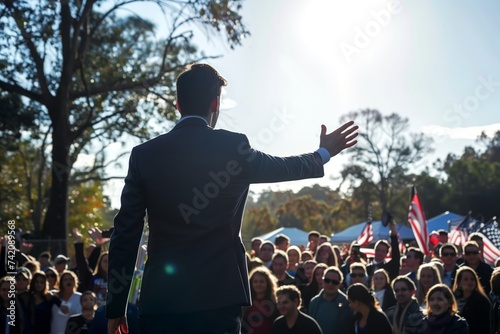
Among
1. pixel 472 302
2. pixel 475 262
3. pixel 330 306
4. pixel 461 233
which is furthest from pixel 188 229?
pixel 461 233

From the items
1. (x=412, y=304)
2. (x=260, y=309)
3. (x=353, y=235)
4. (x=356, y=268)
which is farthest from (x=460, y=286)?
(x=353, y=235)

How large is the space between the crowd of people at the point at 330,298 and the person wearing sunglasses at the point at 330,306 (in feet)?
0.04

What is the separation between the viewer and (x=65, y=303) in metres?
8.92

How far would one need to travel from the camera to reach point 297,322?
7164mm

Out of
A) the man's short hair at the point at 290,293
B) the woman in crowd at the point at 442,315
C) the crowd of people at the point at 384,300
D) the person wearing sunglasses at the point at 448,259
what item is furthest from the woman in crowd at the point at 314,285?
the woman in crowd at the point at 442,315

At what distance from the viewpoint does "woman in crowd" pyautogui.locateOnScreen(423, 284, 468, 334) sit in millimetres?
6383

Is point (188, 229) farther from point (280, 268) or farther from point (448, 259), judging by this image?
point (448, 259)

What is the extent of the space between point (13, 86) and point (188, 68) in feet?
56.5

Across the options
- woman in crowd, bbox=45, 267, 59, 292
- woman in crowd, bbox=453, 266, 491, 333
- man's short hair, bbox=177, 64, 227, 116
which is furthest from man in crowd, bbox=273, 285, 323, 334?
man's short hair, bbox=177, 64, 227, 116

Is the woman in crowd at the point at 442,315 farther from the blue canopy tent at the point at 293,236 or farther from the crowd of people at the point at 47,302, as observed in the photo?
the blue canopy tent at the point at 293,236

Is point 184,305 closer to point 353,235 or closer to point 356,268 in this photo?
point 356,268

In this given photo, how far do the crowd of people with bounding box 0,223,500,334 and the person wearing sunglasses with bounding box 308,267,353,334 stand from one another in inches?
0.4

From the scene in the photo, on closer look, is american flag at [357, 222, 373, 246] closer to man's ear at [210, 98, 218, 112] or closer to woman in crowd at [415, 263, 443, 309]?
woman in crowd at [415, 263, 443, 309]

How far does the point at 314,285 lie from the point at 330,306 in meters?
1.03
